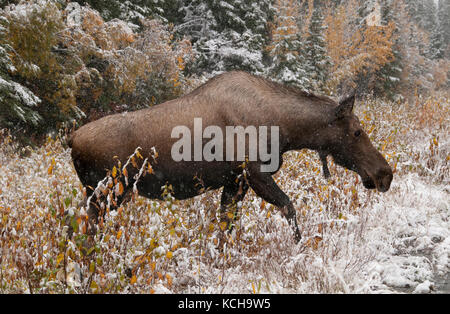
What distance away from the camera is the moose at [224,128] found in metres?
3.86

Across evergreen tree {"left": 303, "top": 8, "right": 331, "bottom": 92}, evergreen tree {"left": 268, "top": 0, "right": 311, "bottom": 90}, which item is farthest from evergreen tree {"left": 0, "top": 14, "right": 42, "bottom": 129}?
evergreen tree {"left": 303, "top": 8, "right": 331, "bottom": 92}

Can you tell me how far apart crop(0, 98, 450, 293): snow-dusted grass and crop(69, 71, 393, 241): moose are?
0.23m

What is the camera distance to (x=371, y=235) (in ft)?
14.7

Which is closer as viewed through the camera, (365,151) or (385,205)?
(365,151)

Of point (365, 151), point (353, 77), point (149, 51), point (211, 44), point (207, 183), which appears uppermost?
point (353, 77)

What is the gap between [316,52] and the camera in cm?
2572

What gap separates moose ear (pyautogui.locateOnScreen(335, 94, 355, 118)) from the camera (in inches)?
161

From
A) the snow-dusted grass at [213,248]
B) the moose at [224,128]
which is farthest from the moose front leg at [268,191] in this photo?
the snow-dusted grass at [213,248]

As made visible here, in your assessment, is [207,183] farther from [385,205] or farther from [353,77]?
[353,77]

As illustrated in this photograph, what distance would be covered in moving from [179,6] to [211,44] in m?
4.47

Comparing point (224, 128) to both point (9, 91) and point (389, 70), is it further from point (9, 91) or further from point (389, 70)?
point (389, 70)

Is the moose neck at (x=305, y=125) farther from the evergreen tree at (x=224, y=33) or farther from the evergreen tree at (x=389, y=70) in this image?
the evergreen tree at (x=389, y=70)

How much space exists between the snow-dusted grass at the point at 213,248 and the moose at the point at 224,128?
23 centimetres
